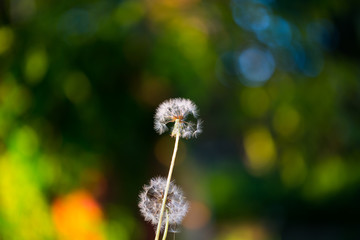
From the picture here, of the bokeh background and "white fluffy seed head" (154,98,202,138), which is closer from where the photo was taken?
"white fluffy seed head" (154,98,202,138)

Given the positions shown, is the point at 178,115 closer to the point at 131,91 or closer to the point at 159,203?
the point at 159,203

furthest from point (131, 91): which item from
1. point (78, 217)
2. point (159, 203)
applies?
point (159, 203)

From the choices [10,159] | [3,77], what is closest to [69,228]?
[10,159]

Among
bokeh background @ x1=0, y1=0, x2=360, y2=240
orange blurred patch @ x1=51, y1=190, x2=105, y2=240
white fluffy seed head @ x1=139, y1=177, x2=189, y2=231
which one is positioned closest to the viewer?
white fluffy seed head @ x1=139, y1=177, x2=189, y2=231

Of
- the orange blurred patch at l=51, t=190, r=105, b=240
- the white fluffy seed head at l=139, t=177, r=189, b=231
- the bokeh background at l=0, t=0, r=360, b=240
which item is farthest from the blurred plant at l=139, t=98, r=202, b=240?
the orange blurred patch at l=51, t=190, r=105, b=240

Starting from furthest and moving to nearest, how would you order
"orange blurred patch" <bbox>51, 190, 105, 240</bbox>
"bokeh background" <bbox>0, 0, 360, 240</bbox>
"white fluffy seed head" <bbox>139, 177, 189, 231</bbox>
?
"orange blurred patch" <bbox>51, 190, 105, 240</bbox> → "bokeh background" <bbox>0, 0, 360, 240</bbox> → "white fluffy seed head" <bbox>139, 177, 189, 231</bbox>

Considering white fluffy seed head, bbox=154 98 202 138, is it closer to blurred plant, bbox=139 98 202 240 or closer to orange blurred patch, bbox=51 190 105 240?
blurred plant, bbox=139 98 202 240

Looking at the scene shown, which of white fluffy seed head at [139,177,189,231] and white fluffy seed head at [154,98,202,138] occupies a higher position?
white fluffy seed head at [154,98,202,138]

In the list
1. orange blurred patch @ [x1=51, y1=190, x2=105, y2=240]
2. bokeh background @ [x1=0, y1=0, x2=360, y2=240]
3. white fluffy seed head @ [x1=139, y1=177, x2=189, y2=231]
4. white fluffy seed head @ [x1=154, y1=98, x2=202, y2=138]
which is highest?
bokeh background @ [x1=0, y1=0, x2=360, y2=240]

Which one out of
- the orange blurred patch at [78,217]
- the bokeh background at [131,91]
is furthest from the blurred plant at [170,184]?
the orange blurred patch at [78,217]
